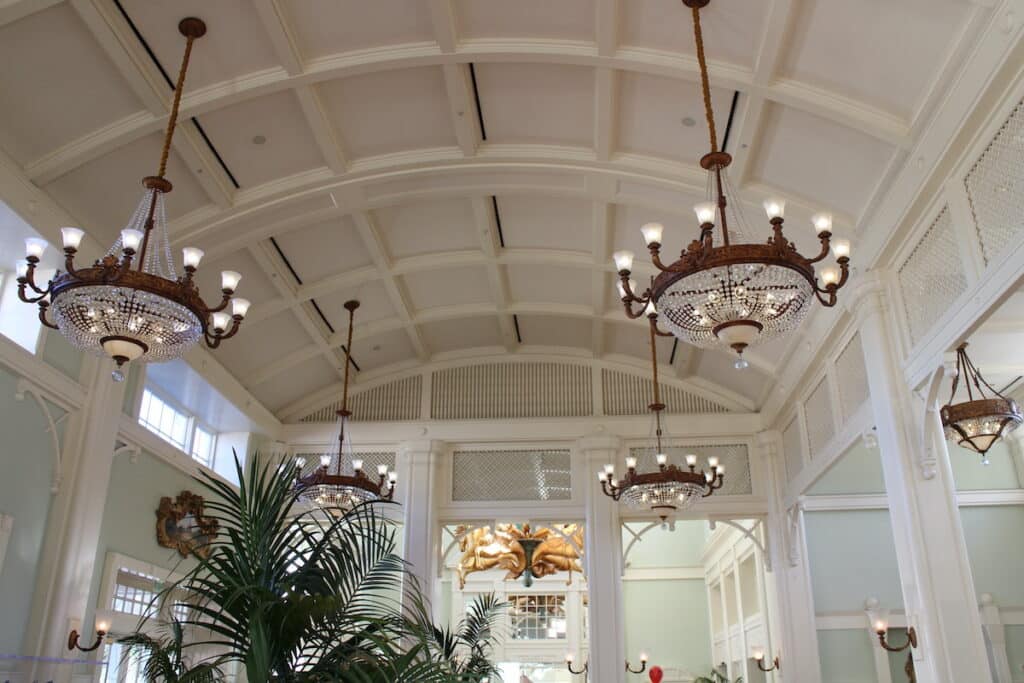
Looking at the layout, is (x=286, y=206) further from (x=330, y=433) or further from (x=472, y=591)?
(x=472, y=591)

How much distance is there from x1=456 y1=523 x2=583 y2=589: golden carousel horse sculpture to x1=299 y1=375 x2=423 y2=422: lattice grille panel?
198 inches

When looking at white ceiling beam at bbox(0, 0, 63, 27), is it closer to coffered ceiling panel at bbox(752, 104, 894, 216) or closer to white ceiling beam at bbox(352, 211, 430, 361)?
white ceiling beam at bbox(352, 211, 430, 361)

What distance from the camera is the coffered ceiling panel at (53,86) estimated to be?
223 inches

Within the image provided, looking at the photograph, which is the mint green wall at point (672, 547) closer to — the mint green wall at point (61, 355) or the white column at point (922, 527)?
the white column at point (922, 527)

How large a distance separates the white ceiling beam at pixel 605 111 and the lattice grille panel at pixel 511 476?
5593 millimetres

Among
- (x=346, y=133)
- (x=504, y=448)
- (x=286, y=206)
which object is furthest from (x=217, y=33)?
(x=504, y=448)

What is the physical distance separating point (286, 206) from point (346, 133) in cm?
110

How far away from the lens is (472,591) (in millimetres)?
17453

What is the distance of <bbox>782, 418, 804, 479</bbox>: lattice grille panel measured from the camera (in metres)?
10.5

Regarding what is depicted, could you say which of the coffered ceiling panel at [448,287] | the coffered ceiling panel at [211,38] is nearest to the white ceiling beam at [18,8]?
the coffered ceiling panel at [211,38]

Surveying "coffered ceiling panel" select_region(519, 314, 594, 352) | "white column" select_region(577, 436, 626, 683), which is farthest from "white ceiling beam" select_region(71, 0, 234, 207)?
"white column" select_region(577, 436, 626, 683)

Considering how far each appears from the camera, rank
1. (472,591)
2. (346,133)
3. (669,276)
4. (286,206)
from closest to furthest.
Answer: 1. (669,276)
2. (346,133)
3. (286,206)
4. (472,591)

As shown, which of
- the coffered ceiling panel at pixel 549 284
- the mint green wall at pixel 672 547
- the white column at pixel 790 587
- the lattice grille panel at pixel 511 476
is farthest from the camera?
the mint green wall at pixel 672 547

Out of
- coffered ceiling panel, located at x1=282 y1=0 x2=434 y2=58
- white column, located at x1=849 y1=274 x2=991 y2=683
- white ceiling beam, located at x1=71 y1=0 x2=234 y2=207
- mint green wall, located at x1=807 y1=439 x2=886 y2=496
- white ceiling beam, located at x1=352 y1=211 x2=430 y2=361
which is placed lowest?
white column, located at x1=849 y1=274 x2=991 y2=683
